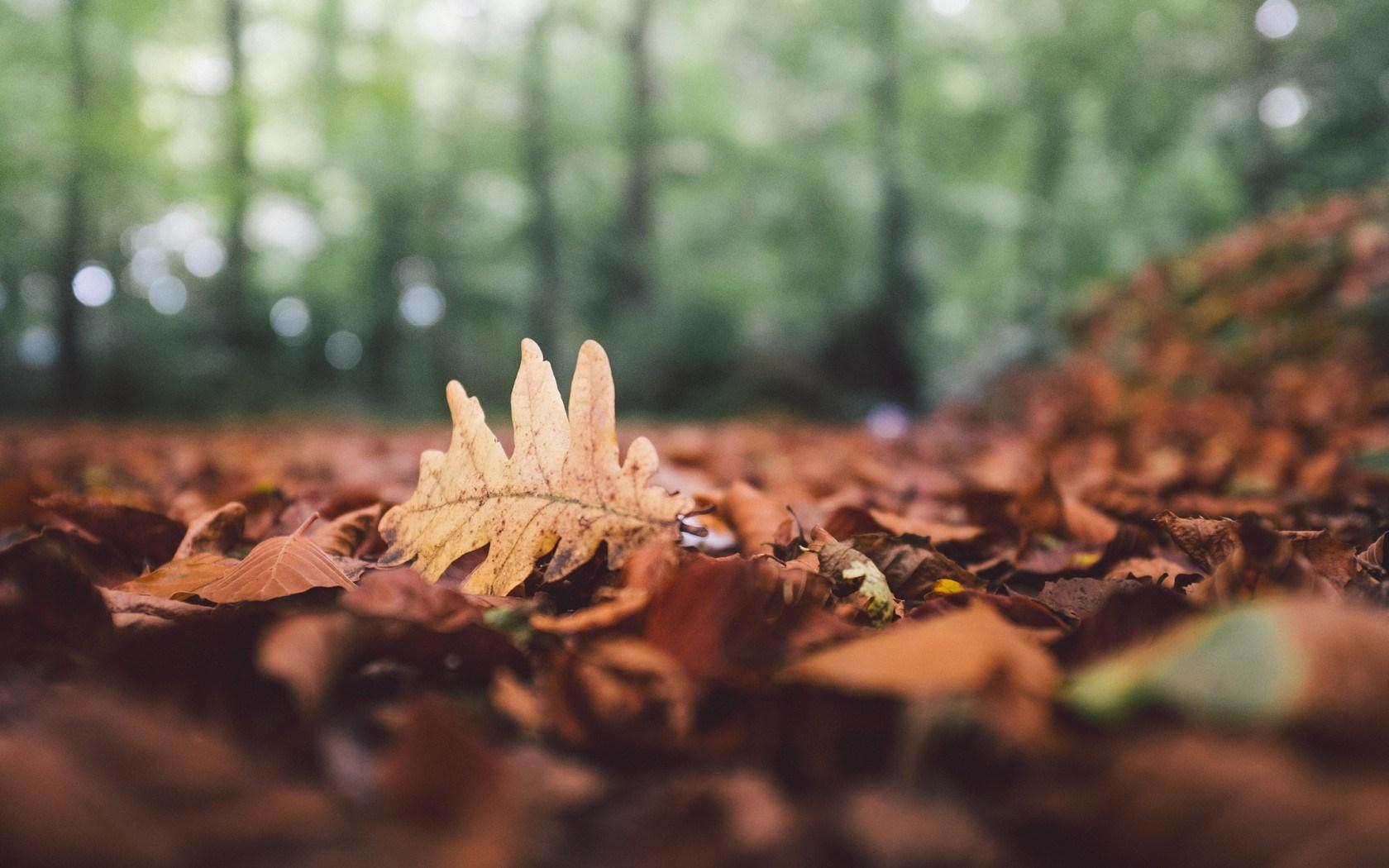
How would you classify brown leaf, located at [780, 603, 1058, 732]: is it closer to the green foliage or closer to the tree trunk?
the green foliage

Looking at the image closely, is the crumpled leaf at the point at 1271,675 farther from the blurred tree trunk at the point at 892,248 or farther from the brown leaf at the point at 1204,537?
the blurred tree trunk at the point at 892,248

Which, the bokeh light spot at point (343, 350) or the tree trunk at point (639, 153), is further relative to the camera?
the bokeh light spot at point (343, 350)

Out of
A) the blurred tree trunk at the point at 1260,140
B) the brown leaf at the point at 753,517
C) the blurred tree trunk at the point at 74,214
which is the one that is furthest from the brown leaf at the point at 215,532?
the blurred tree trunk at the point at 1260,140

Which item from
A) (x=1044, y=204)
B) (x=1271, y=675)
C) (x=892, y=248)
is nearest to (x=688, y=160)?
(x=892, y=248)

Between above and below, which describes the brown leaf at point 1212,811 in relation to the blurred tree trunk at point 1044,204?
below

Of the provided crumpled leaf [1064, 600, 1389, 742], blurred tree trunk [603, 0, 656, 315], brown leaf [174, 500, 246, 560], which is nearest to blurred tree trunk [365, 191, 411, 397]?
blurred tree trunk [603, 0, 656, 315]

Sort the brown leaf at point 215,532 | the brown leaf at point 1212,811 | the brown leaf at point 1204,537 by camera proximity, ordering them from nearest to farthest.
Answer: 1. the brown leaf at point 1212,811
2. the brown leaf at point 1204,537
3. the brown leaf at point 215,532

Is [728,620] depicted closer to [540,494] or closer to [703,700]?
[703,700]

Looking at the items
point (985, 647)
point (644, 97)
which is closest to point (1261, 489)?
point (985, 647)
